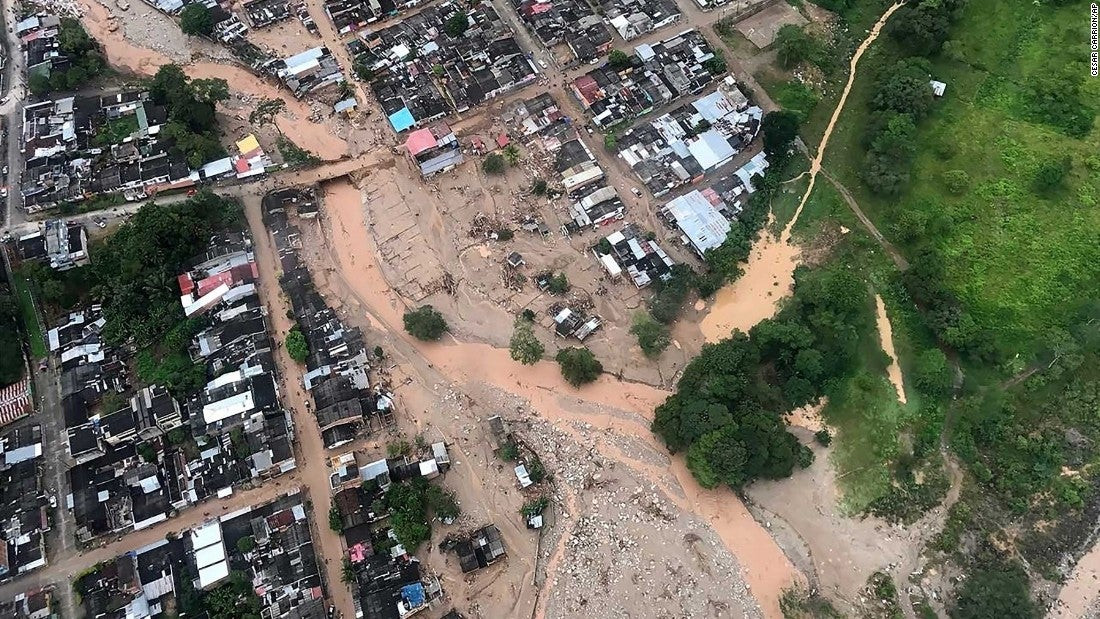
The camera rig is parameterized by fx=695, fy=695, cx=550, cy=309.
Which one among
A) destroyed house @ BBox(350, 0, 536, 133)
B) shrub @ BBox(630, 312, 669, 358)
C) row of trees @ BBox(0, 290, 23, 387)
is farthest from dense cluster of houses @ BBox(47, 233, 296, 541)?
shrub @ BBox(630, 312, 669, 358)

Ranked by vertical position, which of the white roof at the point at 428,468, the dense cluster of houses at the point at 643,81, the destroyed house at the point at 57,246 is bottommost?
the white roof at the point at 428,468

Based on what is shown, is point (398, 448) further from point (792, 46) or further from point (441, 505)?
point (792, 46)

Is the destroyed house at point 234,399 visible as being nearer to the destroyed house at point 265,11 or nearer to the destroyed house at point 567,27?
the destroyed house at point 265,11

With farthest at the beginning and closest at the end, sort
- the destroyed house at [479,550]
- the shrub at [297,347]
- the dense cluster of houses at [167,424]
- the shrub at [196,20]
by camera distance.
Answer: the shrub at [196,20], the shrub at [297,347], the dense cluster of houses at [167,424], the destroyed house at [479,550]

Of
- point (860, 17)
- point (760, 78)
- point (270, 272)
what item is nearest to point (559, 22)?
point (760, 78)

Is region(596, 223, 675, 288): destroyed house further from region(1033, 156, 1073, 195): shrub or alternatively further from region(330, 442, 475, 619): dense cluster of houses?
region(1033, 156, 1073, 195): shrub

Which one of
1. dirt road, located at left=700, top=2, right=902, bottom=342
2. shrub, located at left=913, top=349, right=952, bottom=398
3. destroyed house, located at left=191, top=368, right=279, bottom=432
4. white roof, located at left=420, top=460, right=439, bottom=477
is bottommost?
shrub, located at left=913, top=349, right=952, bottom=398

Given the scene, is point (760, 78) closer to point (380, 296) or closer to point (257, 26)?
point (380, 296)

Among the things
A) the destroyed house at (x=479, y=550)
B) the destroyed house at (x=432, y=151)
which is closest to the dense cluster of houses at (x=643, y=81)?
the destroyed house at (x=432, y=151)
